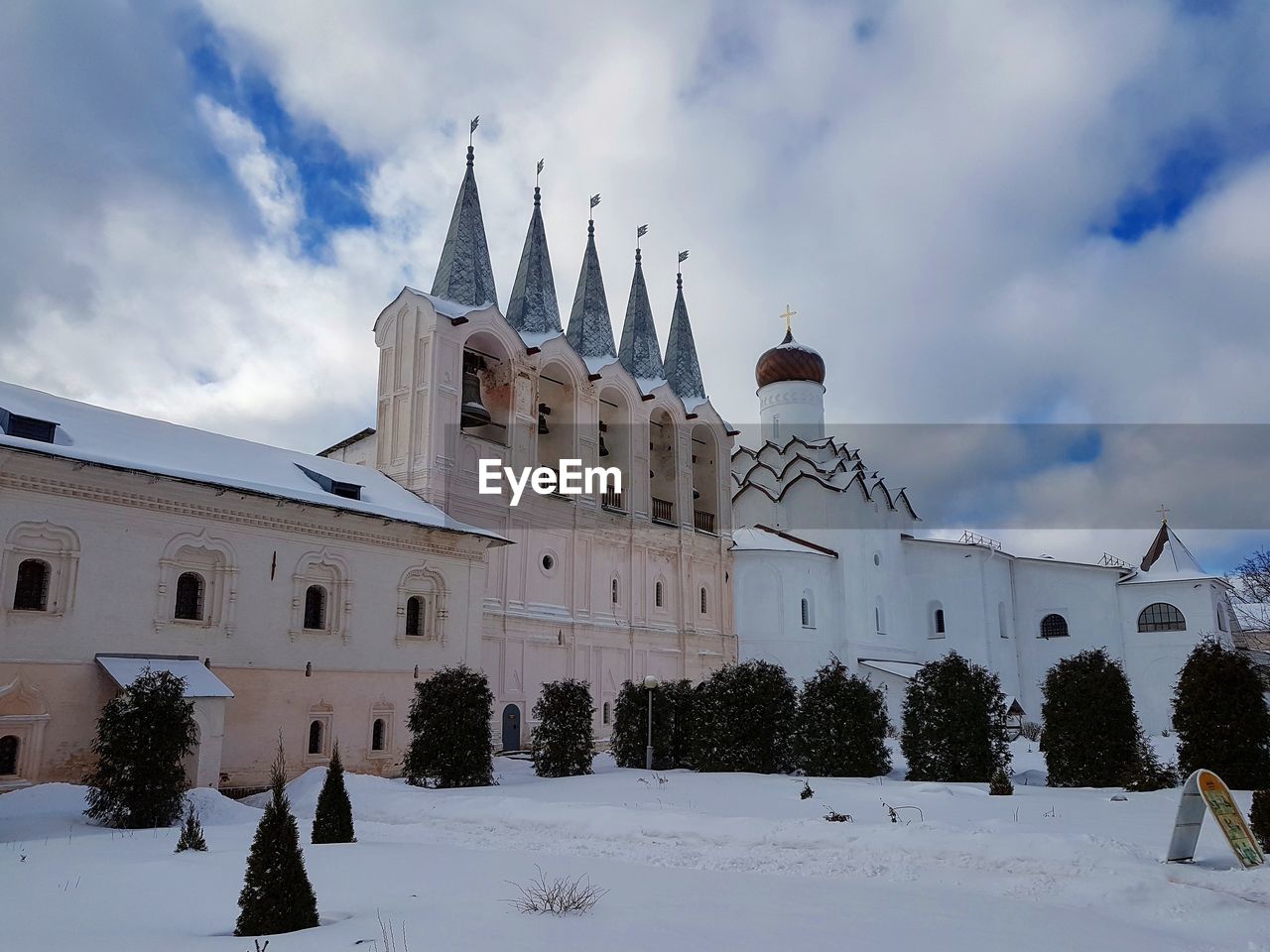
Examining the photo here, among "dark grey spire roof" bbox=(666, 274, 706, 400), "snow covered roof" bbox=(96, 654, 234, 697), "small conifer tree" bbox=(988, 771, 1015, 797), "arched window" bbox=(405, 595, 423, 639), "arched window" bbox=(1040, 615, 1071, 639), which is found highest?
"dark grey spire roof" bbox=(666, 274, 706, 400)

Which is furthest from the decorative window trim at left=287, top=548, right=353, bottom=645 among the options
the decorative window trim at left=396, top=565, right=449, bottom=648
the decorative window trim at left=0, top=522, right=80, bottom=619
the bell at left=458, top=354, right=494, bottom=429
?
the bell at left=458, top=354, right=494, bottom=429

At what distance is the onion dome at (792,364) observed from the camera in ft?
150

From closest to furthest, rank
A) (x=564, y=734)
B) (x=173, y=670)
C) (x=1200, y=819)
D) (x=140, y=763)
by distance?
(x=1200, y=819)
(x=140, y=763)
(x=173, y=670)
(x=564, y=734)

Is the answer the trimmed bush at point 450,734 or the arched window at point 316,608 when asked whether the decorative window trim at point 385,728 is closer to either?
the arched window at point 316,608

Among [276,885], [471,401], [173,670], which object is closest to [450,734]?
[173,670]

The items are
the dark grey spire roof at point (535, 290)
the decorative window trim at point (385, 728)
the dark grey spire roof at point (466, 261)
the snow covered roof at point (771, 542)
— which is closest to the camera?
the decorative window trim at point (385, 728)

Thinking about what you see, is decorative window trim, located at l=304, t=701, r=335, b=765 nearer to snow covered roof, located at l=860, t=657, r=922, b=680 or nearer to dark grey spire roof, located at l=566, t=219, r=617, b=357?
dark grey spire roof, located at l=566, t=219, r=617, b=357

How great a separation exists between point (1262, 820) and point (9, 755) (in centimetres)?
1731

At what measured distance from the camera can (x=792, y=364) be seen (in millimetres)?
45750

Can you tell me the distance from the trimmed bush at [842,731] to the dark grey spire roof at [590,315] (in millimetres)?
17243

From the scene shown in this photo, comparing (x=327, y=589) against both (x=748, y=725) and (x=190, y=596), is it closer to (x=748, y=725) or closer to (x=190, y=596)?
(x=190, y=596)

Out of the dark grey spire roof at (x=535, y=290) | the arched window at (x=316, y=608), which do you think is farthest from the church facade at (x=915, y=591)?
the arched window at (x=316, y=608)

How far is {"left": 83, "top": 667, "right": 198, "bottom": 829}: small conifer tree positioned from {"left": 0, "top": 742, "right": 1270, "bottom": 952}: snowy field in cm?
49

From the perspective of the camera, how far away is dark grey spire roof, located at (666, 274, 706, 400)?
1475 inches
